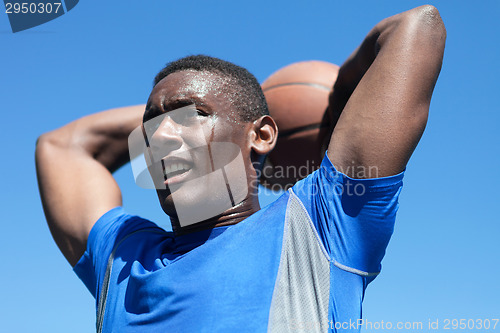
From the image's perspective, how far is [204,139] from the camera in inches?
94.8

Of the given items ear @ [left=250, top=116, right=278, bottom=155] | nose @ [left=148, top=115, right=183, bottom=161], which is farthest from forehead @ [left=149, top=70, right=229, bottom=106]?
ear @ [left=250, top=116, right=278, bottom=155]

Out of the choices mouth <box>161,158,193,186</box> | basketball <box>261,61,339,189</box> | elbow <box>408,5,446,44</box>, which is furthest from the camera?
basketball <box>261,61,339,189</box>

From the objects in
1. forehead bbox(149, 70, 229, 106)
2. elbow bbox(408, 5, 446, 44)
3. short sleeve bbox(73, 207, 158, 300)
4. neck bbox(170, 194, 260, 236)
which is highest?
elbow bbox(408, 5, 446, 44)

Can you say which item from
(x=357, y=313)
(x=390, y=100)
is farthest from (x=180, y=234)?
(x=390, y=100)

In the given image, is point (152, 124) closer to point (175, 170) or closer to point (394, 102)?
point (175, 170)

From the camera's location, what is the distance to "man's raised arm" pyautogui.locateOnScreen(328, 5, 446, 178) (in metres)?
1.93

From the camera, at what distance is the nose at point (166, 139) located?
2.39 meters

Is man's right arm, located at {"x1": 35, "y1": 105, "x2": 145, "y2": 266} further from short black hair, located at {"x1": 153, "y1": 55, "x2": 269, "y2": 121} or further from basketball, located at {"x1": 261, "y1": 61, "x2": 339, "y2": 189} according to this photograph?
basketball, located at {"x1": 261, "y1": 61, "x2": 339, "y2": 189}

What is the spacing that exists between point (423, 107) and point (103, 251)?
1702 millimetres

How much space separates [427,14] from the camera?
2.19m

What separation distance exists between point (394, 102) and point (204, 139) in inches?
36.2

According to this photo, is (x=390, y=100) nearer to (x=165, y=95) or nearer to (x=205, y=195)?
(x=205, y=195)

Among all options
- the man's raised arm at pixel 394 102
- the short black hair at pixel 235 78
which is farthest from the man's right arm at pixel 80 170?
the man's raised arm at pixel 394 102

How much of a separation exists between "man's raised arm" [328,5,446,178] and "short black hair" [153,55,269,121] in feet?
2.26
